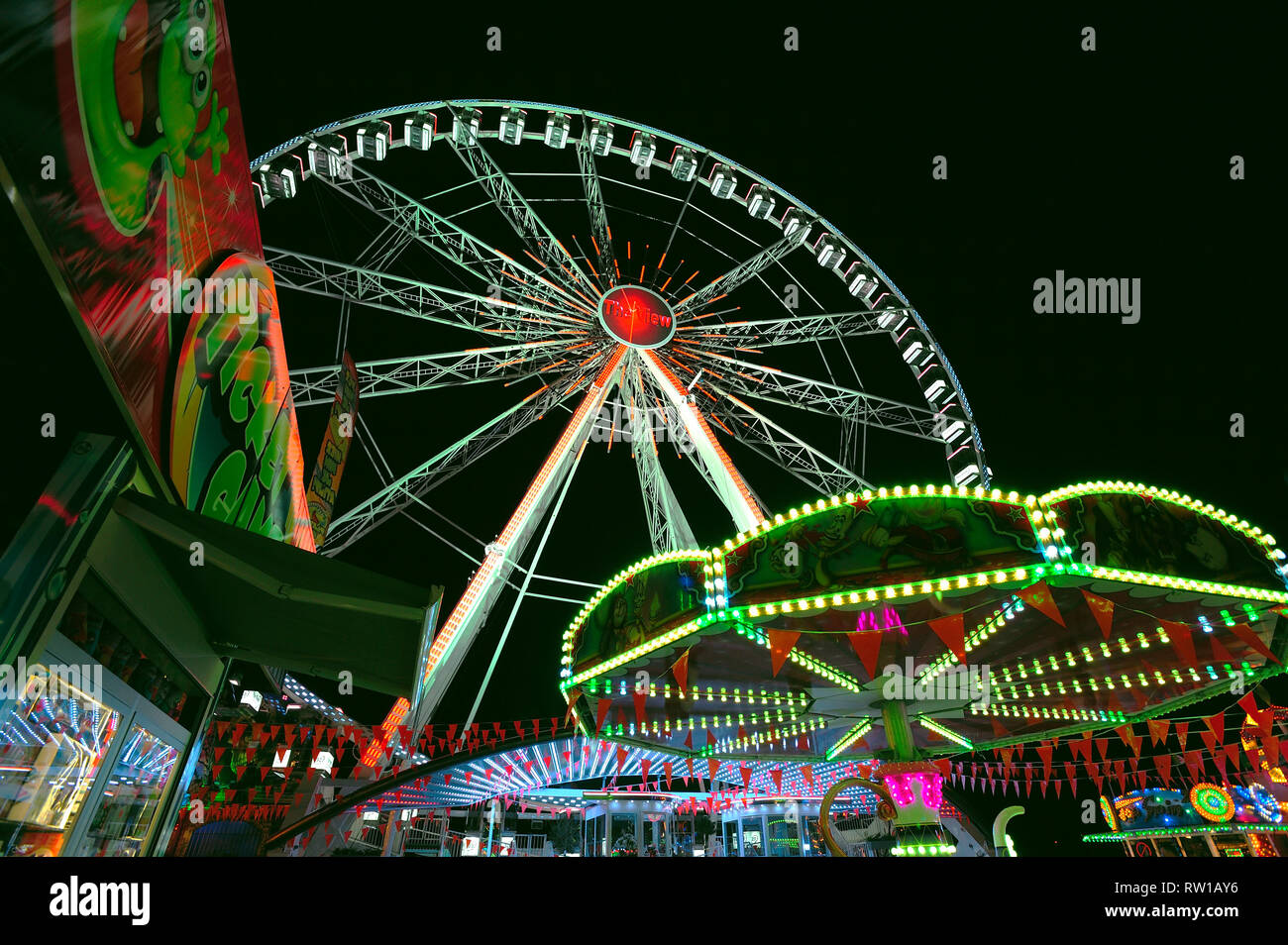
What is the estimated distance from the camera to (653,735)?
13367mm

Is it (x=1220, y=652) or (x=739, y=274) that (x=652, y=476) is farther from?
(x=1220, y=652)

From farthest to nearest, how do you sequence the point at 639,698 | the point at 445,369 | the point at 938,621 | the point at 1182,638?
the point at 445,369 → the point at 639,698 → the point at 1182,638 → the point at 938,621

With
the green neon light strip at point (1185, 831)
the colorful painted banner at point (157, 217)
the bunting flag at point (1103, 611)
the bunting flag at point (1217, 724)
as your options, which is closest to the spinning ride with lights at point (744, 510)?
the bunting flag at point (1103, 611)

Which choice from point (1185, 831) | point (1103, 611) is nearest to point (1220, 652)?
point (1103, 611)

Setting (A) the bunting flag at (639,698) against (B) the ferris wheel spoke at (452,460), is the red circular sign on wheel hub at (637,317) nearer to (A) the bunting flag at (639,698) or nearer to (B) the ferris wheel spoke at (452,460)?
(B) the ferris wheel spoke at (452,460)

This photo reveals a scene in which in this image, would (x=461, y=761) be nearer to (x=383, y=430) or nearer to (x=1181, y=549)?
(x=1181, y=549)

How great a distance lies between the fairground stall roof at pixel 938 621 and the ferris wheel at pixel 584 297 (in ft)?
9.82

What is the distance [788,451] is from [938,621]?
8.32m

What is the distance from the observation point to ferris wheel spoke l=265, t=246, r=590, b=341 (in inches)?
465

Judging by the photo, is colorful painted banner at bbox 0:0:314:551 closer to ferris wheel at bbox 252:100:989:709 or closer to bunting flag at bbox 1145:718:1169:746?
ferris wheel at bbox 252:100:989:709

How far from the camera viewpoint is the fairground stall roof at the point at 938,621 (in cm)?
709

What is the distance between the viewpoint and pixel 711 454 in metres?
13.7

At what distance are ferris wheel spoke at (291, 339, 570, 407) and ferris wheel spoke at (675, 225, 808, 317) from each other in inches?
108

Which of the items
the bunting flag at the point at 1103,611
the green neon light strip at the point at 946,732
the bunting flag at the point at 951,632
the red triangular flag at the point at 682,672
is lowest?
the green neon light strip at the point at 946,732
